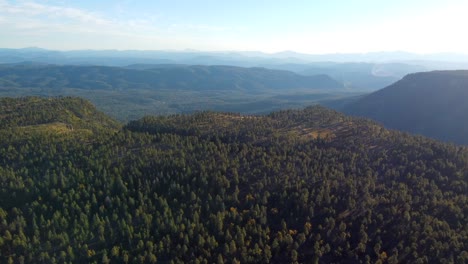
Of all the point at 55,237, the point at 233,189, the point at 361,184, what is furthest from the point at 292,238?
the point at 55,237

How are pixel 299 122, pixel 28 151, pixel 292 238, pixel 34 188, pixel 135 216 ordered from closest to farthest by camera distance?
pixel 292 238
pixel 135 216
pixel 34 188
pixel 28 151
pixel 299 122

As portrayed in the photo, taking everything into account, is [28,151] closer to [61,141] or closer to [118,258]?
[61,141]

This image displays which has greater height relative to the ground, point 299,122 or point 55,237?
point 299,122

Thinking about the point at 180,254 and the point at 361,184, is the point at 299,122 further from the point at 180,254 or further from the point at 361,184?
the point at 180,254

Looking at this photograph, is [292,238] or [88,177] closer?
[292,238]

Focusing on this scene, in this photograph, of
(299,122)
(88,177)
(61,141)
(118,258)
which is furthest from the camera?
(299,122)

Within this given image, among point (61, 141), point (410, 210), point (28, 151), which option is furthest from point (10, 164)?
point (410, 210)
